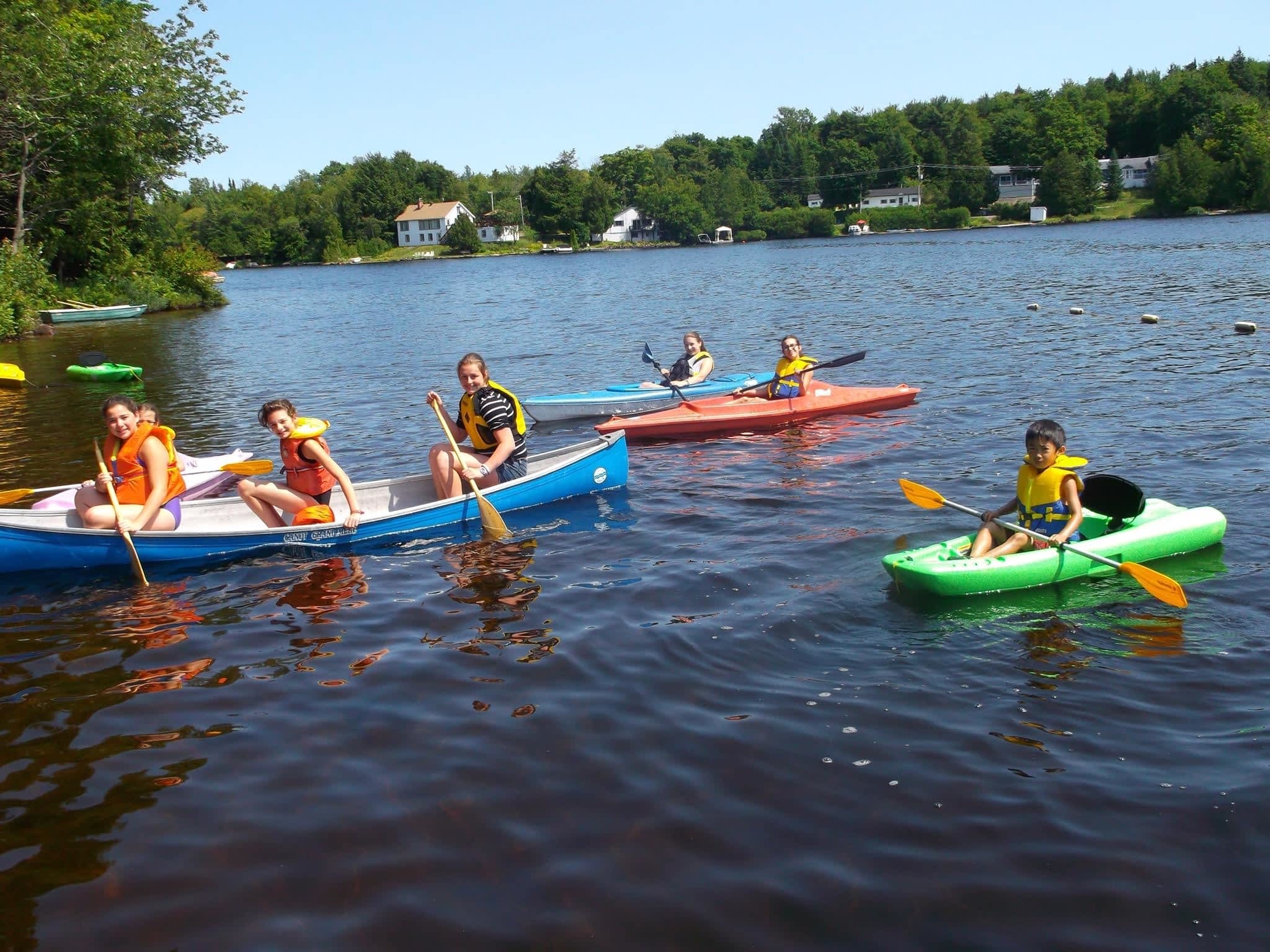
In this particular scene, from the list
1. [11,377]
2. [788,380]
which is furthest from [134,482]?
[11,377]

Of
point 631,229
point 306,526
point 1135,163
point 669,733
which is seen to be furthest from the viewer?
point 631,229

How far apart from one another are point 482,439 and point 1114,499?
5.30 metres

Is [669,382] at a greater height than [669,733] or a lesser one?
greater

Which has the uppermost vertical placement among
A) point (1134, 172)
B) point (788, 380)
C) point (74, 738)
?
point (1134, 172)

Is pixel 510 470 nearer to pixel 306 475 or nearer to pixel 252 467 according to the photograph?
pixel 306 475

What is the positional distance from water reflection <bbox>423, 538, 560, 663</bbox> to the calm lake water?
0.04 meters

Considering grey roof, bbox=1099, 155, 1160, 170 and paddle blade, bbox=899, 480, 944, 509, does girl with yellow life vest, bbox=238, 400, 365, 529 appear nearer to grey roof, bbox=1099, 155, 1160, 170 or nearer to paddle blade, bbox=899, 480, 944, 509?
paddle blade, bbox=899, 480, 944, 509

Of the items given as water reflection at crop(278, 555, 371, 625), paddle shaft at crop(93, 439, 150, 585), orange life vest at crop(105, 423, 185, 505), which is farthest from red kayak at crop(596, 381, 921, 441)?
paddle shaft at crop(93, 439, 150, 585)

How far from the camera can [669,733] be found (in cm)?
531

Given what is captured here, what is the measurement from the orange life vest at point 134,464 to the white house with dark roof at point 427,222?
341ft

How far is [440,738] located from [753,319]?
24276 millimetres

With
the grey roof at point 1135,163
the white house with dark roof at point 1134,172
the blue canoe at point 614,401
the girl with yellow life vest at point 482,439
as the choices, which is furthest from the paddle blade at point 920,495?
the white house with dark roof at point 1134,172

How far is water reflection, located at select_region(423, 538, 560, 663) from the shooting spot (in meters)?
6.53

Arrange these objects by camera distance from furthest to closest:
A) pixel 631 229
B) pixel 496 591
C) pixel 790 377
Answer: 1. pixel 631 229
2. pixel 790 377
3. pixel 496 591
